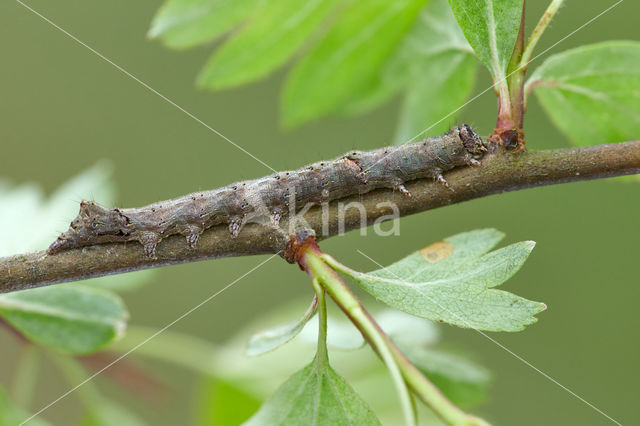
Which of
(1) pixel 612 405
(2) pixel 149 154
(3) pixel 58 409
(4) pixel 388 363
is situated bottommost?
(1) pixel 612 405

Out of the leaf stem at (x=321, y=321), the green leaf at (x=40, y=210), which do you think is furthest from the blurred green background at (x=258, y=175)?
the leaf stem at (x=321, y=321)

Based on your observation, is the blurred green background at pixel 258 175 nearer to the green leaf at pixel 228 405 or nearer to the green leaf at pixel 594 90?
the green leaf at pixel 228 405

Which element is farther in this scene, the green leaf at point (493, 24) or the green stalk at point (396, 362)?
the green leaf at point (493, 24)

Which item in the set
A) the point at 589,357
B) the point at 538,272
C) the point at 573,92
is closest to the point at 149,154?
the point at 538,272

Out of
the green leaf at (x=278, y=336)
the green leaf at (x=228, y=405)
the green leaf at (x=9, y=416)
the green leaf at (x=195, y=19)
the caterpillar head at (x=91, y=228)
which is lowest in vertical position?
the green leaf at (x=228, y=405)

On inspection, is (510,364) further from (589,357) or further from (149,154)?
(149,154)

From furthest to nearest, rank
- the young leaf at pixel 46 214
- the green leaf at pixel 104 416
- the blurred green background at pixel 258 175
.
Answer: the blurred green background at pixel 258 175, the young leaf at pixel 46 214, the green leaf at pixel 104 416

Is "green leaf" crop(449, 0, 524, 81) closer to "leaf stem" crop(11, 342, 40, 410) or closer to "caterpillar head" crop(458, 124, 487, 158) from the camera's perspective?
"caterpillar head" crop(458, 124, 487, 158)

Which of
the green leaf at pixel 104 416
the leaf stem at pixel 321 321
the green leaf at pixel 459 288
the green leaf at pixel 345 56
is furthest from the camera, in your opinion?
the green leaf at pixel 104 416

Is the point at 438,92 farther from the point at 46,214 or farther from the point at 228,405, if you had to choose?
the point at 46,214
